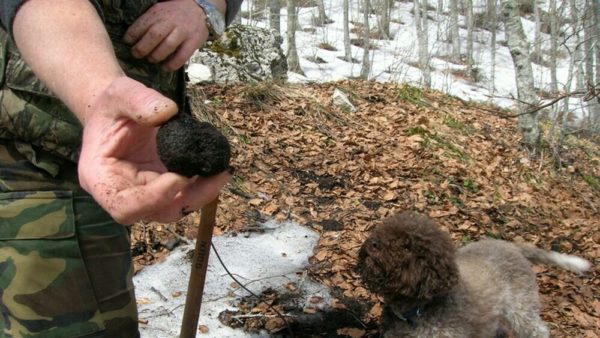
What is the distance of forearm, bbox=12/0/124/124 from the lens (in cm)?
115

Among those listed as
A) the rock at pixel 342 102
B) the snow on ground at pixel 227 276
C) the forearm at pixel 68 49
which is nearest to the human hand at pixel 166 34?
the forearm at pixel 68 49

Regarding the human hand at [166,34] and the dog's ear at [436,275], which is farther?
the dog's ear at [436,275]

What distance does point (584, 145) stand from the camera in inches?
407

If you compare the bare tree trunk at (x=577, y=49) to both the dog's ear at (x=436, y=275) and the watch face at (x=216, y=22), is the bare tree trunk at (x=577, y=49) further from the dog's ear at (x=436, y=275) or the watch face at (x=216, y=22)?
the watch face at (x=216, y=22)

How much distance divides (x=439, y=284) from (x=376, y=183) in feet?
10.7

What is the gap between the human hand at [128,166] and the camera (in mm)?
1035

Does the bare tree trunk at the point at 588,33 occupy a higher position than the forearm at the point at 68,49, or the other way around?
the forearm at the point at 68,49

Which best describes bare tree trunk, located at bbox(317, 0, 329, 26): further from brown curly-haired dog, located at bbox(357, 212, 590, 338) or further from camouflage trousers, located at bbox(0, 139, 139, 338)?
camouflage trousers, located at bbox(0, 139, 139, 338)

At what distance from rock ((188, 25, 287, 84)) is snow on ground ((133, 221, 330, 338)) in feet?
12.8

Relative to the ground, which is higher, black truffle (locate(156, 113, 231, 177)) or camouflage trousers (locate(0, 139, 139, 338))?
black truffle (locate(156, 113, 231, 177))

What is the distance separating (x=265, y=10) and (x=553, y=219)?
73.6 ft

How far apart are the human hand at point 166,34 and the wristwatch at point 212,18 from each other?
0.07 meters

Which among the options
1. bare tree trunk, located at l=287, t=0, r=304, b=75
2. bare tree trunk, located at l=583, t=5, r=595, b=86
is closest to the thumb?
bare tree trunk, located at l=583, t=5, r=595, b=86

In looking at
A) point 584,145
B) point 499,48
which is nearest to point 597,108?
point 584,145
